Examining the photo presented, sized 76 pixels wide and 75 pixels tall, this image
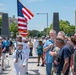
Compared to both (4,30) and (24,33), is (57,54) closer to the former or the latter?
(24,33)

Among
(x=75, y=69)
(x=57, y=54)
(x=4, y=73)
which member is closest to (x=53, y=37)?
(x=57, y=54)

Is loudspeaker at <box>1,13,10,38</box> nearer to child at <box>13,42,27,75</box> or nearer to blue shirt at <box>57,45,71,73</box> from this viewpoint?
child at <box>13,42,27,75</box>

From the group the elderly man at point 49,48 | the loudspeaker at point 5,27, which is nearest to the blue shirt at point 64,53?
the elderly man at point 49,48

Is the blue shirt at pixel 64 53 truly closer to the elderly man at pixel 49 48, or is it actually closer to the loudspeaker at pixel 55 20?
the elderly man at pixel 49 48

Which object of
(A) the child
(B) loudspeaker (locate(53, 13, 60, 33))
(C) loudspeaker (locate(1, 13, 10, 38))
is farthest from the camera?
(B) loudspeaker (locate(53, 13, 60, 33))

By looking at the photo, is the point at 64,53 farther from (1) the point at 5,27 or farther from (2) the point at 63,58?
(1) the point at 5,27

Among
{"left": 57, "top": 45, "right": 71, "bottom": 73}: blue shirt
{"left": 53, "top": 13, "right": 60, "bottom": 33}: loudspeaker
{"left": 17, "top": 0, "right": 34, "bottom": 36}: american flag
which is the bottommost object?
{"left": 57, "top": 45, "right": 71, "bottom": 73}: blue shirt

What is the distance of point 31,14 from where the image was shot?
12.5m

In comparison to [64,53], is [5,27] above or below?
above

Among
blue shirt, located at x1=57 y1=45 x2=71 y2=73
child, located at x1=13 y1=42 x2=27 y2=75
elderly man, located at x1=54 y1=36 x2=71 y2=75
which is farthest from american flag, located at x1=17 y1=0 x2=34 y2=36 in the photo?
blue shirt, located at x1=57 y1=45 x2=71 y2=73

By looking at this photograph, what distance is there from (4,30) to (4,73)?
2308 cm

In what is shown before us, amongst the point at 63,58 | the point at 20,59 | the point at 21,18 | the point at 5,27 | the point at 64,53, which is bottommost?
the point at 20,59

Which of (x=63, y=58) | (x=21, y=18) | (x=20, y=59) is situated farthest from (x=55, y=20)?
(x=63, y=58)

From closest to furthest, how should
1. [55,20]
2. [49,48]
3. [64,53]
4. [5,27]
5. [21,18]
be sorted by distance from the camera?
[64,53] → [49,48] → [21,18] → [5,27] → [55,20]
